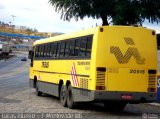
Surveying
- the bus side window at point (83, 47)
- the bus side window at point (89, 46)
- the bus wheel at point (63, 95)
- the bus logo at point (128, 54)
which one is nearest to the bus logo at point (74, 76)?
the bus side window at point (83, 47)

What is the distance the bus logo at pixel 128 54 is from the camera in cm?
1744

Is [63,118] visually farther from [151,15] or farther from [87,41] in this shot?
[151,15]

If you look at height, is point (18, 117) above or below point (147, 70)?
below

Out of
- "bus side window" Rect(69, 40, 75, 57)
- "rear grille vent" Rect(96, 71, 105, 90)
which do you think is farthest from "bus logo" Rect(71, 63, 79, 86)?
"rear grille vent" Rect(96, 71, 105, 90)

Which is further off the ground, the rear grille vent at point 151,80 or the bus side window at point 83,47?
the bus side window at point 83,47

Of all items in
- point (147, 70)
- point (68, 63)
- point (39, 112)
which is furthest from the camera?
point (68, 63)

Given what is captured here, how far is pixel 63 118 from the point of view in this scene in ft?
50.2

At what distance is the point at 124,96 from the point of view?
17.3 m

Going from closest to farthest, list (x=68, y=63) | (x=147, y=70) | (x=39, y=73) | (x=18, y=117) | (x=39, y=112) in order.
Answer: (x=18, y=117) → (x=39, y=112) → (x=147, y=70) → (x=68, y=63) → (x=39, y=73)

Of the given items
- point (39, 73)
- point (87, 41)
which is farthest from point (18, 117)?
point (39, 73)

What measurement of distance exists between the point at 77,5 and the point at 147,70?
98.7 ft

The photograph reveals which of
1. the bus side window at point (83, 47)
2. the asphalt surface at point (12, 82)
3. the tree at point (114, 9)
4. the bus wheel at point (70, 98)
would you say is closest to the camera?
the bus side window at point (83, 47)

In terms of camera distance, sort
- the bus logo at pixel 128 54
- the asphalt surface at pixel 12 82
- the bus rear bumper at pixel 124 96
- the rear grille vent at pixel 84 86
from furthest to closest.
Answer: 1. the asphalt surface at pixel 12 82
2. the rear grille vent at pixel 84 86
3. the bus logo at pixel 128 54
4. the bus rear bumper at pixel 124 96

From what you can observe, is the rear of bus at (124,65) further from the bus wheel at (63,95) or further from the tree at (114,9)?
the tree at (114,9)
